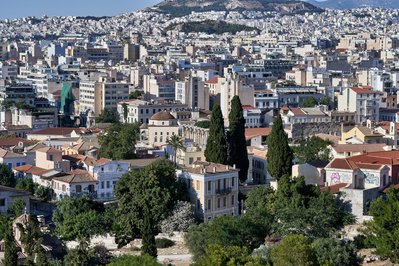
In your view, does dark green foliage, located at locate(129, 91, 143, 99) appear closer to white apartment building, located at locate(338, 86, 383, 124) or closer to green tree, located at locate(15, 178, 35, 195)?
white apartment building, located at locate(338, 86, 383, 124)

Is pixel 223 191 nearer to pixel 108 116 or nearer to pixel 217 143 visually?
pixel 217 143

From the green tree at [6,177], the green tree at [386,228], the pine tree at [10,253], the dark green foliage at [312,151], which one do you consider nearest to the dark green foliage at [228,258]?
the green tree at [386,228]

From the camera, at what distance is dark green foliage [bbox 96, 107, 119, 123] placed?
59719mm

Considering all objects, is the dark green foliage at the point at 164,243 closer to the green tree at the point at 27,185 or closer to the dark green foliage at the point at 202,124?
the green tree at the point at 27,185

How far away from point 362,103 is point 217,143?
75.5 ft

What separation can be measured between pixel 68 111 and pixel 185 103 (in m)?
8.06

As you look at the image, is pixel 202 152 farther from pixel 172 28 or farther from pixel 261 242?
pixel 172 28

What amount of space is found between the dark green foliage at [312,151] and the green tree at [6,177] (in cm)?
1053

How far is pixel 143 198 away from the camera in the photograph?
3183 centimetres

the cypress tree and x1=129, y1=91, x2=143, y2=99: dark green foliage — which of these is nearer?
the cypress tree

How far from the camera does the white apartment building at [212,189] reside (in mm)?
32969

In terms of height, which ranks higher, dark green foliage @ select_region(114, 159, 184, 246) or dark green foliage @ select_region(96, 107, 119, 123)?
dark green foliage @ select_region(96, 107, 119, 123)


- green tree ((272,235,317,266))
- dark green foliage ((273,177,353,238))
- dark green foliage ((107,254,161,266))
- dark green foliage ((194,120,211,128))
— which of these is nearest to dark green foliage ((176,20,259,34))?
dark green foliage ((194,120,211,128))

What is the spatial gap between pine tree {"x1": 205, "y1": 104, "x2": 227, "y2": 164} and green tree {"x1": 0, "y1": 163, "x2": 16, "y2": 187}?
703cm
